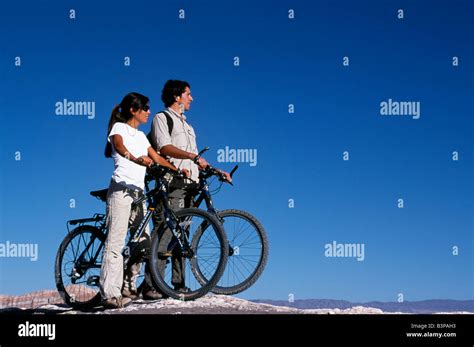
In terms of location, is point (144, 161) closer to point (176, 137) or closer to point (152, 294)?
point (176, 137)

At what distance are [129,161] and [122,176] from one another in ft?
0.65

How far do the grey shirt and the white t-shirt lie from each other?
47cm

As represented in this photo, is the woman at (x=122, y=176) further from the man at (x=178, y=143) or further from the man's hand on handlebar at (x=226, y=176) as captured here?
the man's hand on handlebar at (x=226, y=176)

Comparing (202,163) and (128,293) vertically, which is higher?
(202,163)

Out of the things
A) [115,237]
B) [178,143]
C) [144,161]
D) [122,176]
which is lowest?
[115,237]

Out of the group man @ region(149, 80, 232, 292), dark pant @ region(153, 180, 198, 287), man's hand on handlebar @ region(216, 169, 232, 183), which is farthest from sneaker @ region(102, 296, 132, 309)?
man's hand on handlebar @ region(216, 169, 232, 183)

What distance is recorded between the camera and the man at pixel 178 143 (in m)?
8.25

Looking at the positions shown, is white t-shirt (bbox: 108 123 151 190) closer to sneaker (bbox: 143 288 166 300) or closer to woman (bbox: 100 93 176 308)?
woman (bbox: 100 93 176 308)

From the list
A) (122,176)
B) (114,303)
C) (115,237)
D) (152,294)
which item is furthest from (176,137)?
(114,303)

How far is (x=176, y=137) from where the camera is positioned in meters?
8.60

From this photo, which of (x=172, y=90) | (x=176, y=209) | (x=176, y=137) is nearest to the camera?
(x=176, y=209)

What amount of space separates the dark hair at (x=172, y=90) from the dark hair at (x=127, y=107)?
2.17ft
